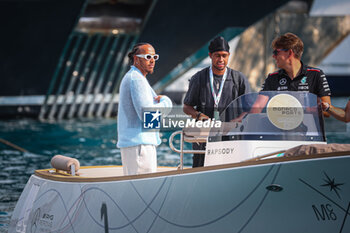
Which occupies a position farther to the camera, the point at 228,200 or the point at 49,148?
the point at 49,148

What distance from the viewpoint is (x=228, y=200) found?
4.17 meters

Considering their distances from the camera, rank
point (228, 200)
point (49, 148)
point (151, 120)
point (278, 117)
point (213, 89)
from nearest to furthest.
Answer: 1. point (228, 200)
2. point (278, 117)
3. point (151, 120)
4. point (213, 89)
5. point (49, 148)

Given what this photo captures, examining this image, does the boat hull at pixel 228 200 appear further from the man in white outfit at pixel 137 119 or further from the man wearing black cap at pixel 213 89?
the man wearing black cap at pixel 213 89

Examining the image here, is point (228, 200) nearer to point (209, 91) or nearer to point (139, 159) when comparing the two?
point (139, 159)

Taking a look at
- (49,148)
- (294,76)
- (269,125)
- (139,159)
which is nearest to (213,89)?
(294,76)

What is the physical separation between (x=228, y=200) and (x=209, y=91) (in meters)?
1.79

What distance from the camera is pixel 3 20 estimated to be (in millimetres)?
19531

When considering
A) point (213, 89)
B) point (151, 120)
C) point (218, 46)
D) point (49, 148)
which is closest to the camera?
point (151, 120)

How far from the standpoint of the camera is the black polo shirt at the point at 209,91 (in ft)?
18.8

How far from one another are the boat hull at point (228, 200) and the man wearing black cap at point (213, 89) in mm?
1097

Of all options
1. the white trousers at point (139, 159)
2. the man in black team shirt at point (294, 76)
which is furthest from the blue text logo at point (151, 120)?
the man in black team shirt at point (294, 76)

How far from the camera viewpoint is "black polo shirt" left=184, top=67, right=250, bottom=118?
573 centimetres

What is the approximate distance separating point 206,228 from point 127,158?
3.37ft

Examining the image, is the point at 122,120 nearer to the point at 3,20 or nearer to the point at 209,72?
the point at 209,72
